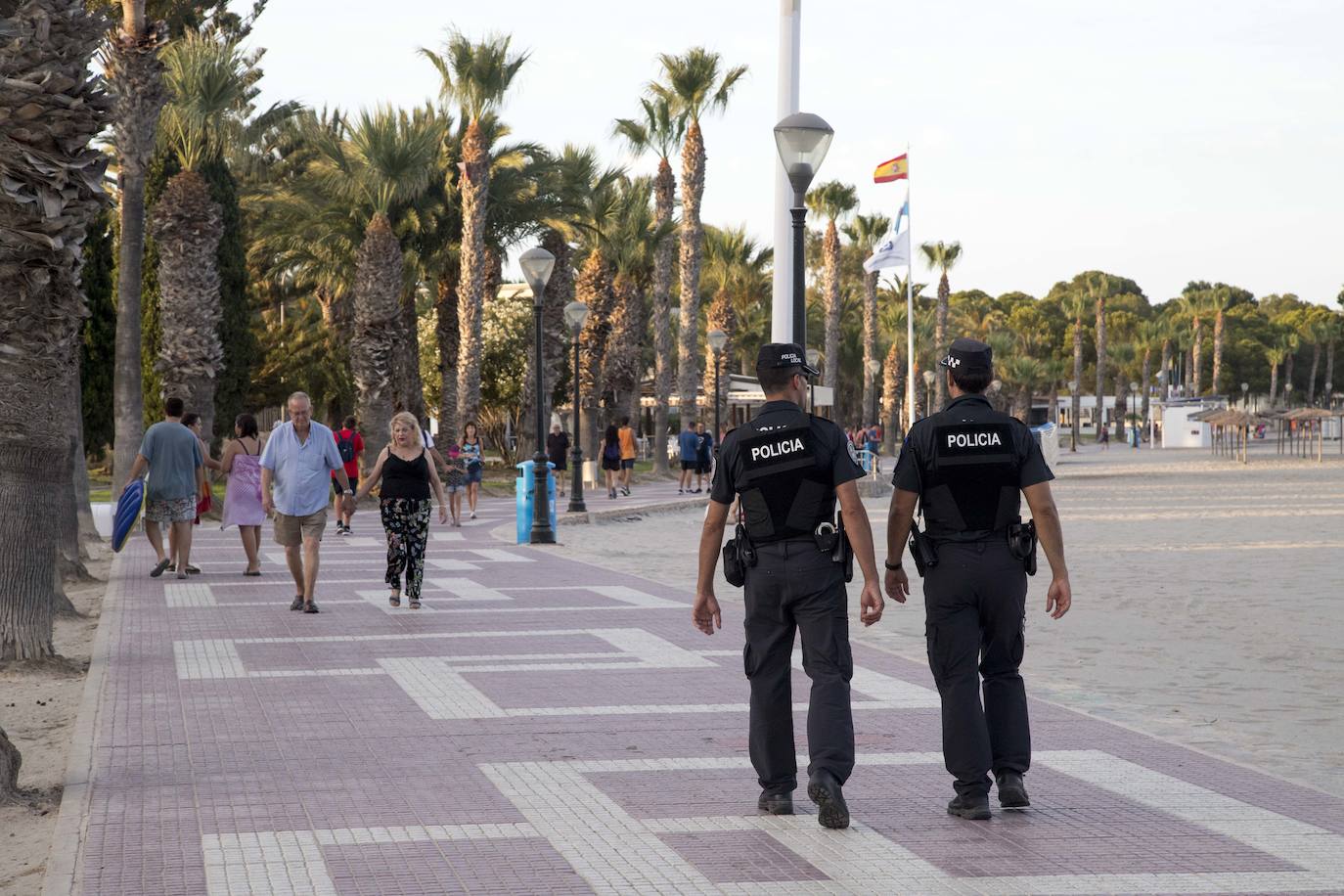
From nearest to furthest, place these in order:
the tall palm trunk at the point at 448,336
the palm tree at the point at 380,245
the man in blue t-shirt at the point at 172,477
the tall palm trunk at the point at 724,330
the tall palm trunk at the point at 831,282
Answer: the man in blue t-shirt at the point at 172,477, the palm tree at the point at 380,245, the tall palm trunk at the point at 448,336, the tall palm trunk at the point at 724,330, the tall palm trunk at the point at 831,282

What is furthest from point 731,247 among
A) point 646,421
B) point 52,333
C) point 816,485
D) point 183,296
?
point 816,485

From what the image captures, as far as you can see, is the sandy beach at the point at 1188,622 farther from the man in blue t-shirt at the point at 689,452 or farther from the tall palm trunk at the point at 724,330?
the tall palm trunk at the point at 724,330

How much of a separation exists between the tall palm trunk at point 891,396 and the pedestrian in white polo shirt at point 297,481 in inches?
2262

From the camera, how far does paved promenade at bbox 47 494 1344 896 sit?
519cm

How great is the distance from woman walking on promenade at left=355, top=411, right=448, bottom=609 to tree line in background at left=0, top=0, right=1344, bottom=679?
8.23 feet

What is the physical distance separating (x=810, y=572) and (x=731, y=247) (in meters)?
52.8

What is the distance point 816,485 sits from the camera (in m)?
5.82

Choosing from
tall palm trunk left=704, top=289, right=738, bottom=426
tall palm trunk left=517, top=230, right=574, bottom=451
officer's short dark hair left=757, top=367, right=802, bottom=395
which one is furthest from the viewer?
tall palm trunk left=704, top=289, right=738, bottom=426

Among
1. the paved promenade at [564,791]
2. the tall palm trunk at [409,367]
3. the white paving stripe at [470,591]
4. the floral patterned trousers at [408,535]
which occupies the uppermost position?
the tall palm trunk at [409,367]

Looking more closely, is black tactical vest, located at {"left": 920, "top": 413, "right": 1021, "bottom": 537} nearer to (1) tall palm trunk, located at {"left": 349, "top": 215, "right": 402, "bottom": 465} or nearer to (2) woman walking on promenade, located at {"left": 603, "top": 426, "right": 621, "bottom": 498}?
(1) tall palm trunk, located at {"left": 349, "top": 215, "right": 402, "bottom": 465}

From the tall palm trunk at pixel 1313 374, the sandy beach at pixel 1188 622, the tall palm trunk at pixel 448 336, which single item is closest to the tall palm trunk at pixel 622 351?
the tall palm trunk at pixel 448 336

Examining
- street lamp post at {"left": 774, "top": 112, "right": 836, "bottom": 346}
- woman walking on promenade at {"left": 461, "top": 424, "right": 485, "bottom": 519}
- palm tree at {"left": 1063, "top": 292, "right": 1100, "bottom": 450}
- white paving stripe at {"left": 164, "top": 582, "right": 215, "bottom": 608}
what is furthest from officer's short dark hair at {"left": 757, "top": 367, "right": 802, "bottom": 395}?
palm tree at {"left": 1063, "top": 292, "right": 1100, "bottom": 450}

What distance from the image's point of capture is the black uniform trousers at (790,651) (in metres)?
5.78

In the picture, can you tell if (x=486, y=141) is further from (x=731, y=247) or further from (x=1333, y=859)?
(x=1333, y=859)
